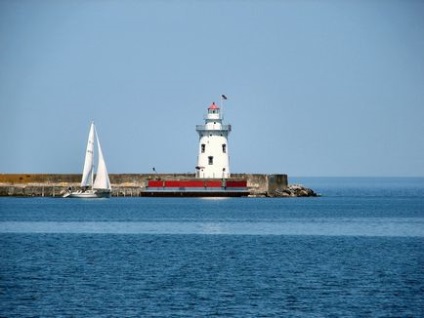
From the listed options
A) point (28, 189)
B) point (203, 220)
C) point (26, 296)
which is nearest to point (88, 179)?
point (28, 189)

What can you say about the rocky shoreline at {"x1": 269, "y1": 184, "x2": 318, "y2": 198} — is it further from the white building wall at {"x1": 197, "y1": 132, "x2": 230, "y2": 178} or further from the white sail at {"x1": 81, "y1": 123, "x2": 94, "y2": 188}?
the white sail at {"x1": 81, "y1": 123, "x2": 94, "y2": 188}

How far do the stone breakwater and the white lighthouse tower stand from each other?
4.87 meters

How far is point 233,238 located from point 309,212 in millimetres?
30286

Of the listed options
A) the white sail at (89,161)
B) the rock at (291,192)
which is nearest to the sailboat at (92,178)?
the white sail at (89,161)

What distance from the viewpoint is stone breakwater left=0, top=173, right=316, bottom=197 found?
365 ft

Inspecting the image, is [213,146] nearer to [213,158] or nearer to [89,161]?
[213,158]

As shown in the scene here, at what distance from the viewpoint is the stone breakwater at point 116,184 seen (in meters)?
111

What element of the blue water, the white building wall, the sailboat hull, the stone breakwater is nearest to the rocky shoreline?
the stone breakwater

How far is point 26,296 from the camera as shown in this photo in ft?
111

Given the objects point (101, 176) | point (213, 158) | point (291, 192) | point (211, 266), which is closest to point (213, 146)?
point (213, 158)

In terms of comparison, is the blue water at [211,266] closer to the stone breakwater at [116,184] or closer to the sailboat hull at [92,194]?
the sailboat hull at [92,194]

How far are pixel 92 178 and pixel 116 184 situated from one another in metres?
7.86

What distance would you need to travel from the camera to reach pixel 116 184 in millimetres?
115500

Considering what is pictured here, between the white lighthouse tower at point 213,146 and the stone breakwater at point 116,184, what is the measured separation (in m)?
4.87
